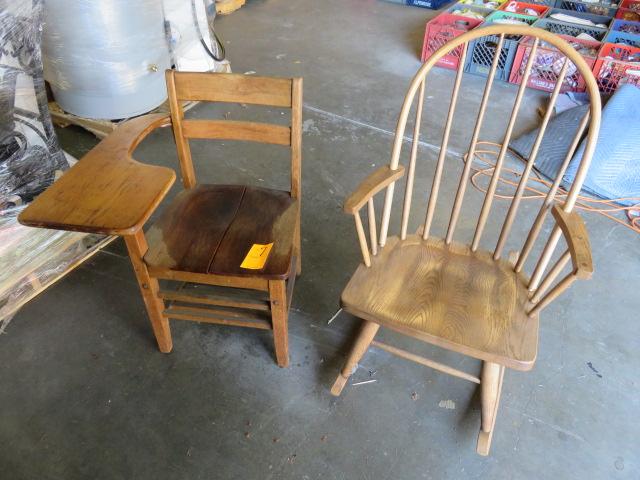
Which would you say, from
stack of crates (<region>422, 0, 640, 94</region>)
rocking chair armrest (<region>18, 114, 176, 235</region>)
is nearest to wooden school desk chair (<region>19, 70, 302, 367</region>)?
rocking chair armrest (<region>18, 114, 176, 235</region>)

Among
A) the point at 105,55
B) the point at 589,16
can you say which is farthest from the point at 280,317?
the point at 589,16

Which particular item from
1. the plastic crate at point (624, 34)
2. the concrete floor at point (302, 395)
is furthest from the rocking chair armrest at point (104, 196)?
the plastic crate at point (624, 34)

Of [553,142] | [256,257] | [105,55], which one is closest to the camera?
[256,257]

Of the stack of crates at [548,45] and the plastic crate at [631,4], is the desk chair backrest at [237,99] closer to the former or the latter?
the stack of crates at [548,45]

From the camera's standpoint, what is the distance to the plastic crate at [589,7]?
12.1 ft

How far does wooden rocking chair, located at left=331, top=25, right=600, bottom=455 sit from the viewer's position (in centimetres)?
112

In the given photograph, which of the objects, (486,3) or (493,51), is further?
(486,3)

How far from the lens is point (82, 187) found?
1198 millimetres

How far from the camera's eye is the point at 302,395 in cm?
151

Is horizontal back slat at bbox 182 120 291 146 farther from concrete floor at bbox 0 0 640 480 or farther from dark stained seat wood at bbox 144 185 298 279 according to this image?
concrete floor at bbox 0 0 640 480

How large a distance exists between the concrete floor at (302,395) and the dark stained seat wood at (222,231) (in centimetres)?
47

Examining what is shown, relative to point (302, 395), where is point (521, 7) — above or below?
above

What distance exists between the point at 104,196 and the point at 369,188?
26.1 inches

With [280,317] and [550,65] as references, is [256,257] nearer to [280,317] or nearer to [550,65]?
[280,317]
